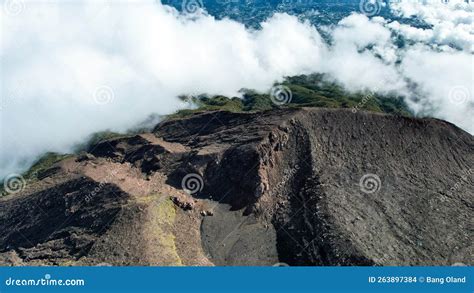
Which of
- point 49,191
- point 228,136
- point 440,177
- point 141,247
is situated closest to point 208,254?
point 141,247

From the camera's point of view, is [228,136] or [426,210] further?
[228,136]

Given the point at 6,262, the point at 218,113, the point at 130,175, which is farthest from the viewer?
the point at 218,113

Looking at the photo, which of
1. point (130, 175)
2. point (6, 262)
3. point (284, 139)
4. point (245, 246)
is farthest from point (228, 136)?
point (6, 262)

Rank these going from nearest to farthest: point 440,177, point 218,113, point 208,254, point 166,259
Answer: point 166,259, point 208,254, point 440,177, point 218,113

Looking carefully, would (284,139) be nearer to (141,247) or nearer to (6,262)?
(141,247)

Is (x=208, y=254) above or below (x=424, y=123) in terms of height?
below

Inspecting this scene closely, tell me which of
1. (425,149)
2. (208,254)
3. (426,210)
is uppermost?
(425,149)
